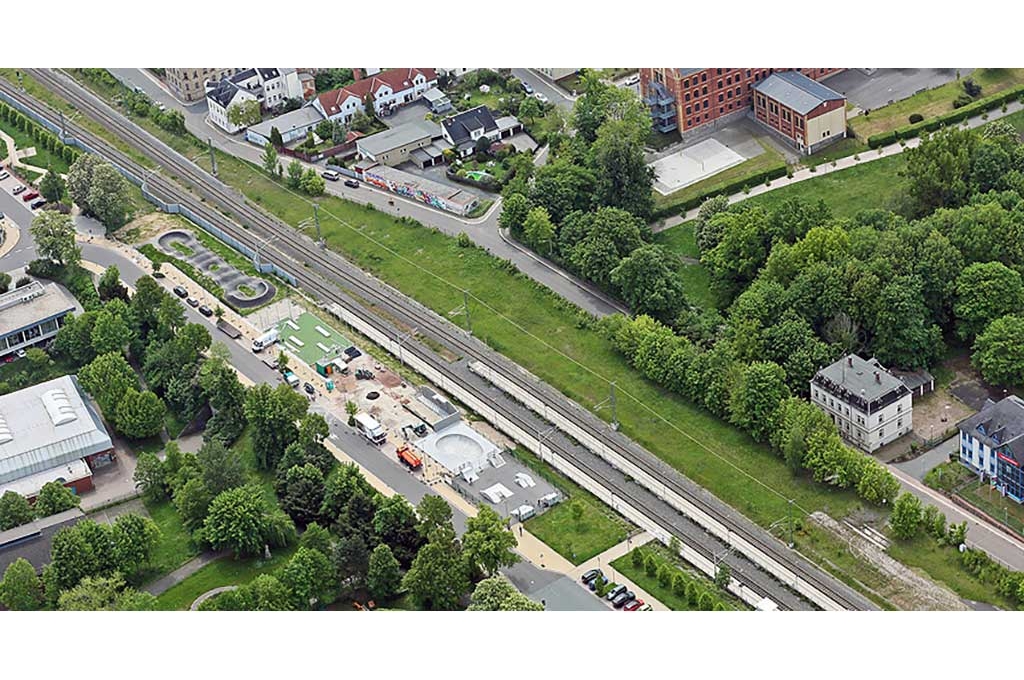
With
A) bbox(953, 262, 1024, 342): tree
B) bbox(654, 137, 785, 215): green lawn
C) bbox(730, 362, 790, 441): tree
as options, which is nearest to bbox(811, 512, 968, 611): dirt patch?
bbox(730, 362, 790, 441): tree

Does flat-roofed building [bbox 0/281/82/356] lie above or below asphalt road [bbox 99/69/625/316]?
above

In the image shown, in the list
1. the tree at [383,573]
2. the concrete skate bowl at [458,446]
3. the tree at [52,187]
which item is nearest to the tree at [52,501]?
the tree at [383,573]

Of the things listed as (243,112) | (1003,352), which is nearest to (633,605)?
(1003,352)

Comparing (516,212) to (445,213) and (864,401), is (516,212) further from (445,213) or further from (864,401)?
(864,401)

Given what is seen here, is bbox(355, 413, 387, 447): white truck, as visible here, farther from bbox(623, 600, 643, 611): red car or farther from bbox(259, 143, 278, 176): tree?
bbox(259, 143, 278, 176): tree

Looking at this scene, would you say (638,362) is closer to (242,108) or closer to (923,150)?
(923,150)

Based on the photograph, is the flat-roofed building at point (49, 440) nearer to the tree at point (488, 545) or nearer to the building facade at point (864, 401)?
the tree at point (488, 545)

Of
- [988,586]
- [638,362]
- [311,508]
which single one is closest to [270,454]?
[311,508]
